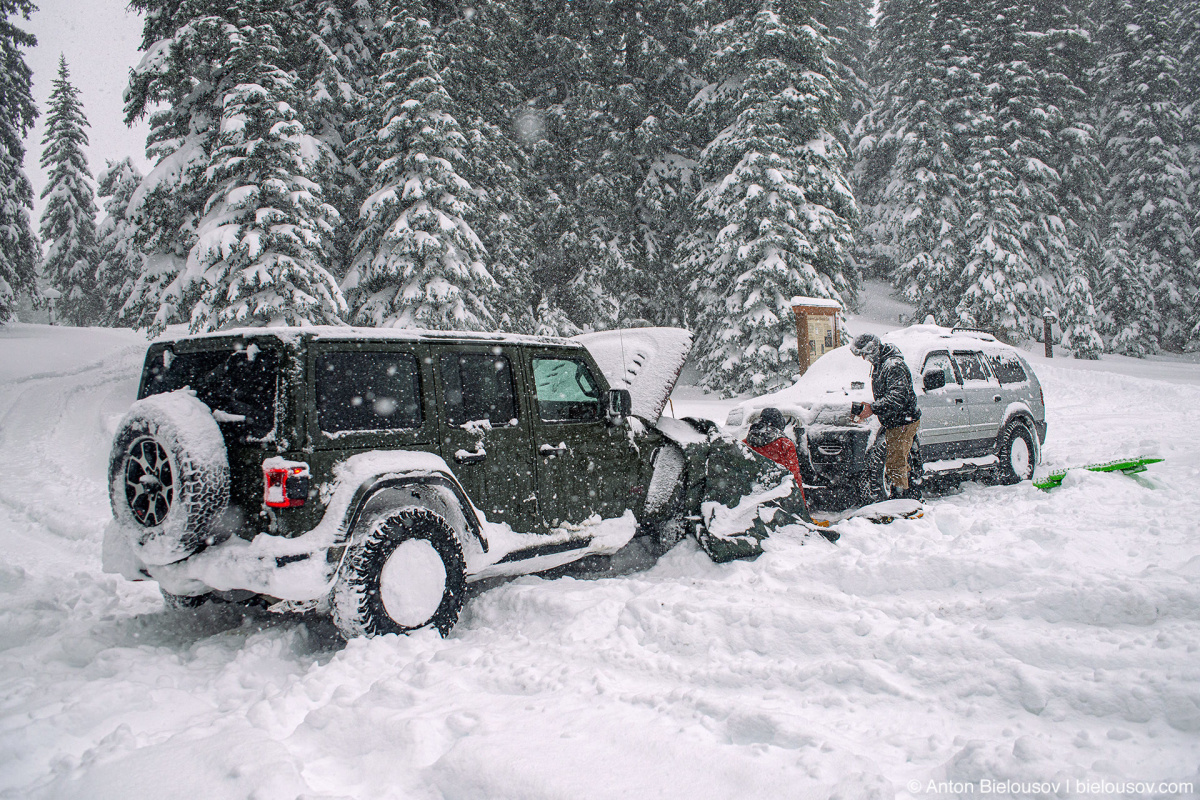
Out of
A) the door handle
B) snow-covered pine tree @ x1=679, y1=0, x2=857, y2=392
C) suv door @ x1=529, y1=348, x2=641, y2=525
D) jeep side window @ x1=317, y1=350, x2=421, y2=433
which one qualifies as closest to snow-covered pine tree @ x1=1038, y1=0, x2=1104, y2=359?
snow-covered pine tree @ x1=679, y1=0, x2=857, y2=392

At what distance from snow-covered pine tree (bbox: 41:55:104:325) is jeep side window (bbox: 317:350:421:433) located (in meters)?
44.2

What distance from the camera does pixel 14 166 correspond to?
82.8 ft

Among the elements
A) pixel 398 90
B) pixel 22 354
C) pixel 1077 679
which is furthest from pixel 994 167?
pixel 22 354

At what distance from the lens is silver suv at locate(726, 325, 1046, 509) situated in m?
7.65

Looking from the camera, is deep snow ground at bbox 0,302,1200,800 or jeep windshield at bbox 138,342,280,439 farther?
jeep windshield at bbox 138,342,280,439

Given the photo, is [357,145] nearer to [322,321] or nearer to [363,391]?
[322,321]

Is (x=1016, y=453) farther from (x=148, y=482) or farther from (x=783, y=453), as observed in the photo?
Result: (x=148, y=482)

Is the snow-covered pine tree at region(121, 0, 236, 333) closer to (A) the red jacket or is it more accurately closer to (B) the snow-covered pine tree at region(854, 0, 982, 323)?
Answer: (A) the red jacket

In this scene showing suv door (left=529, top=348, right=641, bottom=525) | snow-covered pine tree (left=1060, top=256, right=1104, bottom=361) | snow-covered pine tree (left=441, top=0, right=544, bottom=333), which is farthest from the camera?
snow-covered pine tree (left=1060, top=256, right=1104, bottom=361)

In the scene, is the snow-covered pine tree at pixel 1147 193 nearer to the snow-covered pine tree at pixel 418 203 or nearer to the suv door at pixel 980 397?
the suv door at pixel 980 397

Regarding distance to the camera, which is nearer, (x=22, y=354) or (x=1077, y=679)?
(x=1077, y=679)

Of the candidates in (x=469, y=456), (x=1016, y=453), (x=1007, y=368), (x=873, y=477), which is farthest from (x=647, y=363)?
(x=1007, y=368)

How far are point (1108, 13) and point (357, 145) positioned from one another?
34287 mm

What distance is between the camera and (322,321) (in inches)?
586
